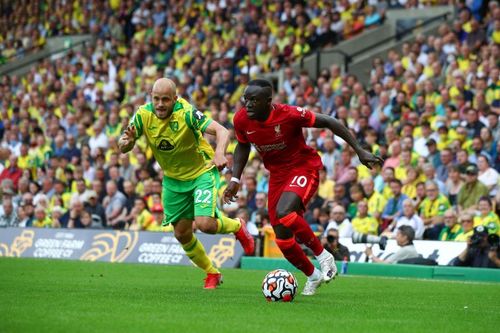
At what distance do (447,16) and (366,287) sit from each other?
1462cm

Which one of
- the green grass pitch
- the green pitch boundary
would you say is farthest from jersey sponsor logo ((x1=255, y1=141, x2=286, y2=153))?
the green pitch boundary

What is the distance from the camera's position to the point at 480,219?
17.8 metres

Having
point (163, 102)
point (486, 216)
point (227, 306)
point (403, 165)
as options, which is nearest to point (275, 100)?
point (403, 165)

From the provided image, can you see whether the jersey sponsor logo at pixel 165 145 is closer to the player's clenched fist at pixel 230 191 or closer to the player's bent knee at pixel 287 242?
the player's clenched fist at pixel 230 191

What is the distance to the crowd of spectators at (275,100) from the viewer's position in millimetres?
19906

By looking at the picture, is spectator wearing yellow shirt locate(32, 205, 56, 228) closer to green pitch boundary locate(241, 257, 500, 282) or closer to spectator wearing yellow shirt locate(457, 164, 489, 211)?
green pitch boundary locate(241, 257, 500, 282)

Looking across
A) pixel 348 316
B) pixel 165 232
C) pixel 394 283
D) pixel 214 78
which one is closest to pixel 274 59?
pixel 214 78

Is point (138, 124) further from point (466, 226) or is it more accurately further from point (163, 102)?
point (466, 226)

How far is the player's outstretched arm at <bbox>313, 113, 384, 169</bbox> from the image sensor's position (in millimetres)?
11289

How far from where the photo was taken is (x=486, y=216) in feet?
57.8

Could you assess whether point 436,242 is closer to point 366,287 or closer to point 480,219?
point 480,219

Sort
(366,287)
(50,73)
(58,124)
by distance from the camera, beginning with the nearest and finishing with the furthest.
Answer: (366,287) → (58,124) → (50,73)

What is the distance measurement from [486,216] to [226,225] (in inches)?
248

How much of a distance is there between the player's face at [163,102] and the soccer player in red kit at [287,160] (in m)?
0.90
